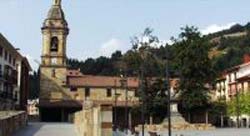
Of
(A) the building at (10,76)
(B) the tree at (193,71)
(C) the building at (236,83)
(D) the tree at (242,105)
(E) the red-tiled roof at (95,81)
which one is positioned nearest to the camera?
(B) the tree at (193,71)

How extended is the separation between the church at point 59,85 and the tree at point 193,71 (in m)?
18.3

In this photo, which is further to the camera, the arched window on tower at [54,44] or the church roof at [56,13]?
the church roof at [56,13]

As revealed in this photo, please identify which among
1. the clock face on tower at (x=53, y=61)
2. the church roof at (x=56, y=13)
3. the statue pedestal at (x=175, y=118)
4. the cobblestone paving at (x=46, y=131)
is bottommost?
the cobblestone paving at (x=46, y=131)

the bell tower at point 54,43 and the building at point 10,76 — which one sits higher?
the bell tower at point 54,43

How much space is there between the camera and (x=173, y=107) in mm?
57719

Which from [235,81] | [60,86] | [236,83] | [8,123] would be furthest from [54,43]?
[8,123]

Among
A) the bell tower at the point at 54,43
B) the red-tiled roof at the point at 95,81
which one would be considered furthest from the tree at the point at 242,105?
the bell tower at the point at 54,43

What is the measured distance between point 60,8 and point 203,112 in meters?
33.7

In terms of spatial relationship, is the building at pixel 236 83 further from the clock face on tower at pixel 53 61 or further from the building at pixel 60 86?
the clock face on tower at pixel 53 61

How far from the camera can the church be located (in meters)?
88.6

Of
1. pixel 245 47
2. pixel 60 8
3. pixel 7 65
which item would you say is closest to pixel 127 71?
pixel 7 65

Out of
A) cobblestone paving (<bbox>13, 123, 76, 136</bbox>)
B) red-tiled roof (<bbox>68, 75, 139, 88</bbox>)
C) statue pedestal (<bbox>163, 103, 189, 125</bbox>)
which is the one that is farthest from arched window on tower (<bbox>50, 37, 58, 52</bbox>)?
cobblestone paving (<bbox>13, 123, 76, 136</bbox>)

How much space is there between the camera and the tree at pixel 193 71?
222 ft

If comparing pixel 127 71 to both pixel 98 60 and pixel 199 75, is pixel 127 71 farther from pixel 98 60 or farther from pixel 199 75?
pixel 98 60
